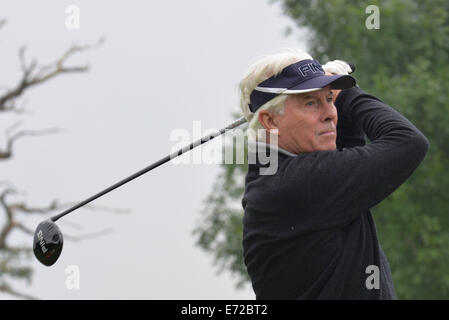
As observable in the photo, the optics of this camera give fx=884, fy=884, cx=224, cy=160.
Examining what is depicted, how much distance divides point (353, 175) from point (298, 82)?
1.35 feet

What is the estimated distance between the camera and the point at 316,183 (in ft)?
9.87

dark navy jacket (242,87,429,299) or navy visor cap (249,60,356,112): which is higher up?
navy visor cap (249,60,356,112)

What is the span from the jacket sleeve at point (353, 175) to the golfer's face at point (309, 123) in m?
0.12

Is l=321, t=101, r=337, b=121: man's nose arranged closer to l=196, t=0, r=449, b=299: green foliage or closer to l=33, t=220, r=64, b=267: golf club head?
l=33, t=220, r=64, b=267: golf club head

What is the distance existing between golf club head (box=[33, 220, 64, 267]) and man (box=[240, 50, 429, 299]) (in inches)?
52.0

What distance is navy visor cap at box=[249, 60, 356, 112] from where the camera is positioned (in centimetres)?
315

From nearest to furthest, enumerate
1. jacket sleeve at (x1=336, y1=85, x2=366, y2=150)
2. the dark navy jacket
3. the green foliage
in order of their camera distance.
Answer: the dark navy jacket → jacket sleeve at (x1=336, y1=85, x2=366, y2=150) → the green foliage

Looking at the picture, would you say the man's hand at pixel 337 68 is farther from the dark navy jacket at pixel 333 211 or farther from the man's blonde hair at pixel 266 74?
the dark navy jacket at pixel 333 211

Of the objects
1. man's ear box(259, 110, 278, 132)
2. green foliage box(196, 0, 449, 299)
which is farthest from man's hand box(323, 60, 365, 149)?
green foliage box(196, 0, 449, 299)

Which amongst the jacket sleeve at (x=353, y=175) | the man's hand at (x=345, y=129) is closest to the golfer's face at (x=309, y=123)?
the jacket sleeve at (x=353, y=175)

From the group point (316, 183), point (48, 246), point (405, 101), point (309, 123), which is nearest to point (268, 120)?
point (309, 123)

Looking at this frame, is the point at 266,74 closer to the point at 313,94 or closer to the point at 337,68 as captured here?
the point at 313,94
